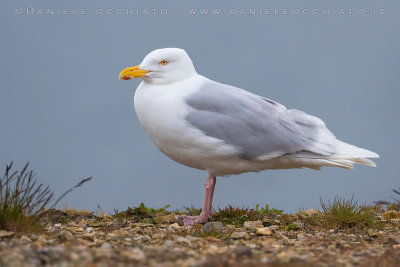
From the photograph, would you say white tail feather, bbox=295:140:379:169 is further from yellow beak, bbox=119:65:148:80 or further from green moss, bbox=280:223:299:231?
yellow beak, bbox=119:65:148:80

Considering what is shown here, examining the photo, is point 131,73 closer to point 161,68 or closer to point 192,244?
point 161,68

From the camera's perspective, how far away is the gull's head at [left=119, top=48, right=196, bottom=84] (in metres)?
8.34

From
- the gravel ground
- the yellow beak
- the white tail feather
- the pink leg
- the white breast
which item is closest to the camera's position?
the gravel ground

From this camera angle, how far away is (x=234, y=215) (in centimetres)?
891

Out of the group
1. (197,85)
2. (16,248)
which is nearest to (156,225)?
(197,85)

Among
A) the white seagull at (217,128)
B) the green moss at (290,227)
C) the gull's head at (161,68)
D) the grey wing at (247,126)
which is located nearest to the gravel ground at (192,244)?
the green moss at (290,227)

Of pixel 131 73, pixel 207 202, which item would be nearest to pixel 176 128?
pixel 131 73

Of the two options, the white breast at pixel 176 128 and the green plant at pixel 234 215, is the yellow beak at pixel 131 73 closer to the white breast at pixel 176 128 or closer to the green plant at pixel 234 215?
the white breast at pixel 176 128

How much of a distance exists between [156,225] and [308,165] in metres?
2.48

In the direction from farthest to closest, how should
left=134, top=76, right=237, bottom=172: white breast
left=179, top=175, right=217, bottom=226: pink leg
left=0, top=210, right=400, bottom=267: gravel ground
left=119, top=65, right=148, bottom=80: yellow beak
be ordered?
left=179, top=175, right=217, bottom=226: pink leg
left=119, top=65, right=148, bottom=80: yellow beak
left=134, top=76, right=237, bottom=172: white breast
left=0, top=210, right=400, bottom=267: gravel ground

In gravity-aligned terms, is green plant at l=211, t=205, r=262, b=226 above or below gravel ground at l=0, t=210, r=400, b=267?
above

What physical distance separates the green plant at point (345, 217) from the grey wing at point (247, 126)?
948mm

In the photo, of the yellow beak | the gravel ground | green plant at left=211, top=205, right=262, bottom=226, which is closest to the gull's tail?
the gravel ground

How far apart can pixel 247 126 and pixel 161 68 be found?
1.60 metres
